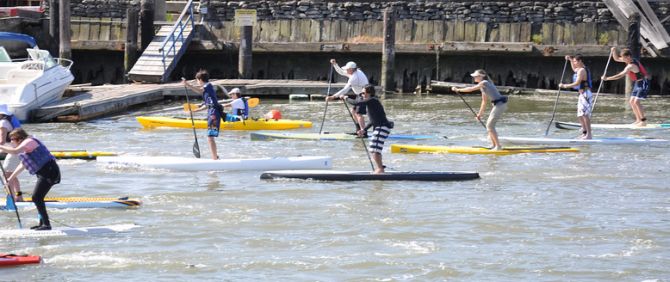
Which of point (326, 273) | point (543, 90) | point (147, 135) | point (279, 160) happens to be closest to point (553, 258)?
point (326, 273)

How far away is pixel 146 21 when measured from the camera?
34.4 metres

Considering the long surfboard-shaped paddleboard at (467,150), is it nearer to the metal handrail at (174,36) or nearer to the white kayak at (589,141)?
the white kayak at (589,141)

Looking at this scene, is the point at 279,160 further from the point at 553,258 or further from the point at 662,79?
the point at 662,79

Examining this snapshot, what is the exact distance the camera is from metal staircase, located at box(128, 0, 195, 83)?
107 feet

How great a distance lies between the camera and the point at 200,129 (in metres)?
25.1

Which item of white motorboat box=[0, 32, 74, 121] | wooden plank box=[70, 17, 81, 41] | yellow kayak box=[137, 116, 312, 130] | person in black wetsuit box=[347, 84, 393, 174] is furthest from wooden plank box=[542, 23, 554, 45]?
person in black wetsuit box=[347, 84, 393, 174]

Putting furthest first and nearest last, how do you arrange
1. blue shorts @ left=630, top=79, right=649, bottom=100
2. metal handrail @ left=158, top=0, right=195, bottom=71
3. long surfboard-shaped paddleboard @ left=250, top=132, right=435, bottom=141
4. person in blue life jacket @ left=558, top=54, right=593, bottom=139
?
metal handrail @ left=158, top=0, right=195, bottom=71 < blue shorts @ left=630, top=79, right=649, bottom=100 < long surfboard-shaped paddleboard @ left=250, top=132, right=435, bottom=141 < person in blue life jacket @ left=558, top=54, right=593, bottom=139

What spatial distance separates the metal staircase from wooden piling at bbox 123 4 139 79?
0.37 metres

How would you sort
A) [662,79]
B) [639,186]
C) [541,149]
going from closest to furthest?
1. [639,186]
2. [541,149]
3. [662,79]

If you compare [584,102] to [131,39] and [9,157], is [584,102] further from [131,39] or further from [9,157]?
[131,39]

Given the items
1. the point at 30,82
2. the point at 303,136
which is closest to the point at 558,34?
the point at 303,136

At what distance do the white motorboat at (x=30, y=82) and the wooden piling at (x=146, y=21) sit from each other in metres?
6.22

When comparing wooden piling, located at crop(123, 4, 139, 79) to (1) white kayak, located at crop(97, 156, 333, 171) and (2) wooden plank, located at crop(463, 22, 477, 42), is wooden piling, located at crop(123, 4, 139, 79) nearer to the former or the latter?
(2) wooden plank, located at crop(463, 22, 477, 42)

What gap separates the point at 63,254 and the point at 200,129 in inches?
469
